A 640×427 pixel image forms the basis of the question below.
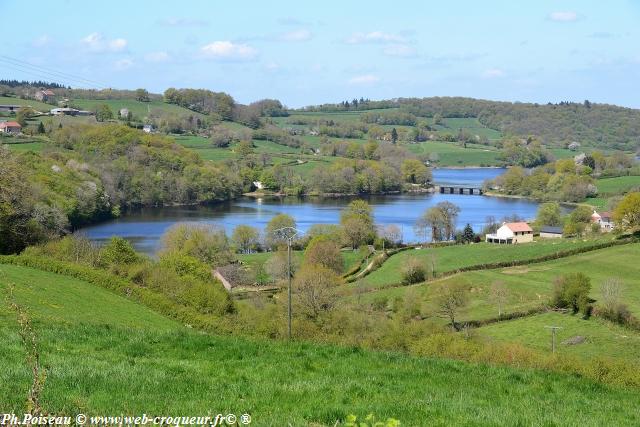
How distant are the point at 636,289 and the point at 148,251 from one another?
116 feet

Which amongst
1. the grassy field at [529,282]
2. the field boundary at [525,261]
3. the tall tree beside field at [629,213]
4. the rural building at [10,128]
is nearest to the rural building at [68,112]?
the rural building at [10,128]

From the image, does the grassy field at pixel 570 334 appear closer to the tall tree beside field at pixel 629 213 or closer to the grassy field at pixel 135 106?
the tall tree beside field at pixel 629 213

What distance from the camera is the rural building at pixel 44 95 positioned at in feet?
512

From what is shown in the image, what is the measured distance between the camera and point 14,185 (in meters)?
32.7

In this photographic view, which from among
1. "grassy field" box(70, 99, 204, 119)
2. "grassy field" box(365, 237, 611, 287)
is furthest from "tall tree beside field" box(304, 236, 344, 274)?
"grassy field" box(70, 99, 204, 119)

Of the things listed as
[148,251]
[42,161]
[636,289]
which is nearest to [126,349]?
[636,289]

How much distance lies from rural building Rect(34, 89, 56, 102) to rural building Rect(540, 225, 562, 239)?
11842 centimetres

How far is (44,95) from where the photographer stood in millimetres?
159000

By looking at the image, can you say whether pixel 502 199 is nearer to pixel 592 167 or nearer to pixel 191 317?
pixel 592 167

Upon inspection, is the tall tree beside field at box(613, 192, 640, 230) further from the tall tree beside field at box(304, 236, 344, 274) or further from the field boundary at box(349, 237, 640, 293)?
the tall tree beside field at box(304, 236, 344, 274)

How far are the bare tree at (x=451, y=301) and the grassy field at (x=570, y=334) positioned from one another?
223cm

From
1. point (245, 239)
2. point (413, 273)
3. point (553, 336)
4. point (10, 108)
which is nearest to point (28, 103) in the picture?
point (10, 108)

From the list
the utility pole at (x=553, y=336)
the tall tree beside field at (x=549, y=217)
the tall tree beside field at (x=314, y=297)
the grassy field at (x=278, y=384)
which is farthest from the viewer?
the tall tree beside field at (x=549, y=217)

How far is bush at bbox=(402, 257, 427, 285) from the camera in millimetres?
47688
